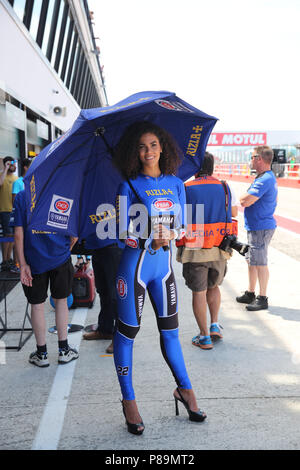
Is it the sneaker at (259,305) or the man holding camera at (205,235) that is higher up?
the man holding camera at (205,235)

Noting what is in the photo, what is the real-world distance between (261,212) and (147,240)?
2.83 meters

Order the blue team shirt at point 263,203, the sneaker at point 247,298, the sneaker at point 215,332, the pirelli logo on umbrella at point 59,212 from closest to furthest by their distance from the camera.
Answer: the pirelli logo on umbrella at point 59,212
the sneaker at point 215,332
the blue team shirt at point 263,203
the sneaker at point 247,298

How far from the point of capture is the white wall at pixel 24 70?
797 cm

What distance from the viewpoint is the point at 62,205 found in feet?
9.58

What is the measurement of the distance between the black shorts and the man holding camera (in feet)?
3.62

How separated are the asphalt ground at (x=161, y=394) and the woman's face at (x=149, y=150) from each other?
175 centimetres

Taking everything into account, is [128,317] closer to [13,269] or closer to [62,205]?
[62,205]

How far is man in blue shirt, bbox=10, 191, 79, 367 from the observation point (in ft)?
10.9

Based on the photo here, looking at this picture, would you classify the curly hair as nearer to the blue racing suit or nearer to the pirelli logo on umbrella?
the blue racing suit

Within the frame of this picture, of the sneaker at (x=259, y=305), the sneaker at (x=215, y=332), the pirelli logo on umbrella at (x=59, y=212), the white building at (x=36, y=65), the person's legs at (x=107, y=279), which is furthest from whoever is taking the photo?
the white building at (x=36, y=65)

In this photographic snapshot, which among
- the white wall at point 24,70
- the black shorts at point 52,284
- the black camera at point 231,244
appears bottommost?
the black shorts at point 52,284

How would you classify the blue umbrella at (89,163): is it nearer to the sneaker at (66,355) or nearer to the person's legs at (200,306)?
the sneaker at (66,355)

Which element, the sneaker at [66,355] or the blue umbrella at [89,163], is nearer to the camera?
the blue umbrella at [89,163]

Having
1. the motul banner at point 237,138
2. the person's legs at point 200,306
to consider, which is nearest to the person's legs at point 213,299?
the person's legs at point 200,306
